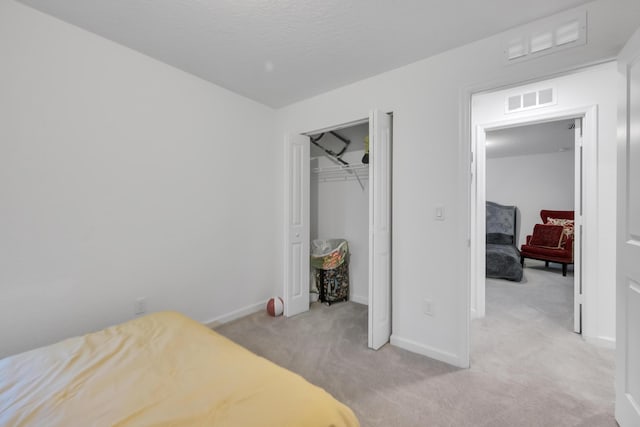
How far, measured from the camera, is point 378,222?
2.29 m

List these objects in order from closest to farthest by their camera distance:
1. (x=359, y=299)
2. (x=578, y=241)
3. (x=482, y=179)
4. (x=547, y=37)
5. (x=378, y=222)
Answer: (x=547, y=37) < (x=378, y=222) < (x=578, y=241) < (x=482, y=179) < (x=359, y=299)

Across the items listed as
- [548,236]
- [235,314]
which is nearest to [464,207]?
[235,314]

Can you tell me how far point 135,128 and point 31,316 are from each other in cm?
146

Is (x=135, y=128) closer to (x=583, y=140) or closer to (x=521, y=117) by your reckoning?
(x=521, y=117)

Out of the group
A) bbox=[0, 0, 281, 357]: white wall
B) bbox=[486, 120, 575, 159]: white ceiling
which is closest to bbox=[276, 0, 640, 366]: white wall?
bbox=[0, 0, 281, 357]: white wall

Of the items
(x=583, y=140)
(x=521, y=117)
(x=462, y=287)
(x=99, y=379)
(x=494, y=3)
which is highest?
(x=494, y=3)

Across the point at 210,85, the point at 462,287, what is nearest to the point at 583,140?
the point at 462,287

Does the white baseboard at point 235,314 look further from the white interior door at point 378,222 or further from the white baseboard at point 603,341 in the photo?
the white baseboard at point 603,341

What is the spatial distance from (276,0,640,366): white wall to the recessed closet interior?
973mm

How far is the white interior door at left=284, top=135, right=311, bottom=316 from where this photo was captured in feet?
9.75

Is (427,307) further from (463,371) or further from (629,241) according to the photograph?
(629,241)

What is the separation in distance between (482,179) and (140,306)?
3.63 meters

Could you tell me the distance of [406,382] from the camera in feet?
6.07

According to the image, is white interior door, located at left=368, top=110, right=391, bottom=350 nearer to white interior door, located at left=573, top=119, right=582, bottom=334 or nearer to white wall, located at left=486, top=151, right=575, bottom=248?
white interior door, located at left=573, top=119, right=582, bottom=334
